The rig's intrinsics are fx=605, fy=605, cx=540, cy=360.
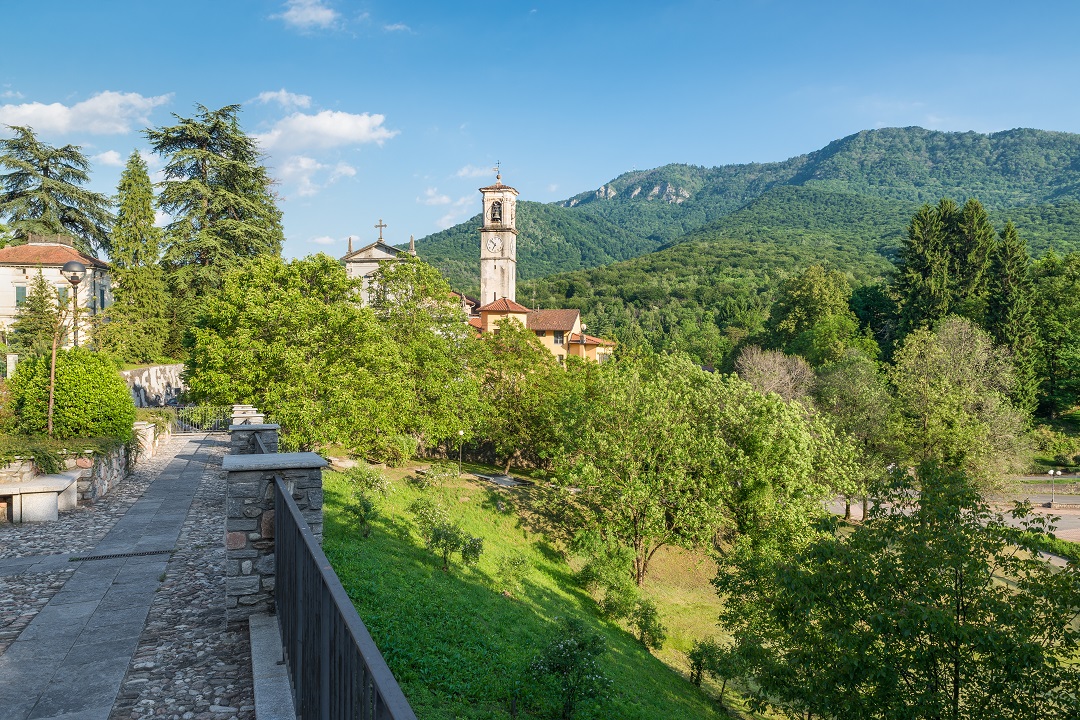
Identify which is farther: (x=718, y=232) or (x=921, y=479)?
(x=718, y=232)

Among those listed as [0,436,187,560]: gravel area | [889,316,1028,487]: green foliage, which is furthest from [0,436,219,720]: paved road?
[889,316,1028,487]: green foliage

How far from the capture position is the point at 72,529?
966cm

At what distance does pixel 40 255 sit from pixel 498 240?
30026 mm

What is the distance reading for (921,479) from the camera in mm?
10266

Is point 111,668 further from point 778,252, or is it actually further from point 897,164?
point 897,164

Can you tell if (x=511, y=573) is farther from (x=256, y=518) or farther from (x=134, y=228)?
(x=134, y=228)

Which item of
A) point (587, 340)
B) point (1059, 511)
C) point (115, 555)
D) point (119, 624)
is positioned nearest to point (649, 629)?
point (115, 555)

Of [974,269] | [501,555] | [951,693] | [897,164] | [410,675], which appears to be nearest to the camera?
[410,675]

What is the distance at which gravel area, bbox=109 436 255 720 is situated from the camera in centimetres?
429

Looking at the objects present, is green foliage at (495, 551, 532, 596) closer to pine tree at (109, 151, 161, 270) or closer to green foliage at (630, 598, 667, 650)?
green foliage at (630, 598, 667, 650)

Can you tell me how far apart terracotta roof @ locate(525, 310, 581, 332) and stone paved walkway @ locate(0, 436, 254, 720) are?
44.2 m

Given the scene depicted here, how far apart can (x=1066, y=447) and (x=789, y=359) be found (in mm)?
17369

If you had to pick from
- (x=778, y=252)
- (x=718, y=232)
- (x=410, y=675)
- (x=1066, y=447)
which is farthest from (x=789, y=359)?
(x=718, y=232)

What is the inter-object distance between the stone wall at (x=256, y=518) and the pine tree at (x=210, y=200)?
2857 cm
